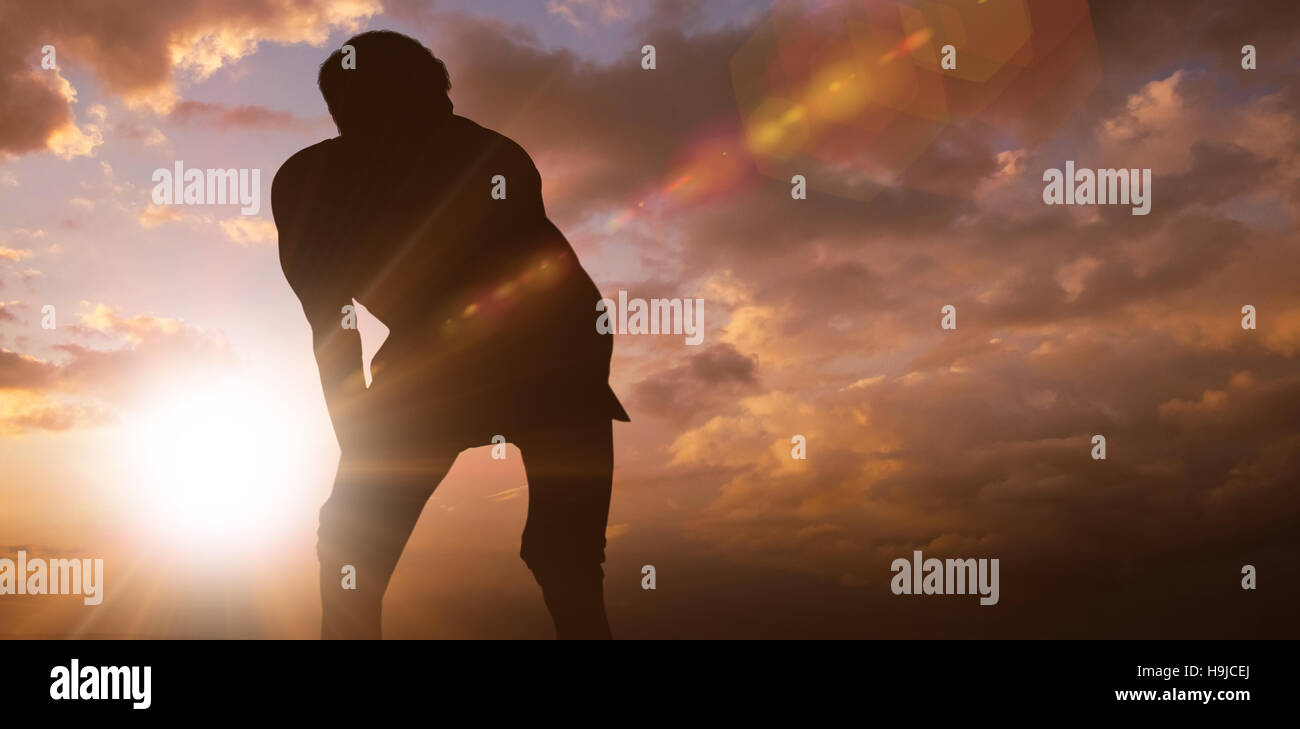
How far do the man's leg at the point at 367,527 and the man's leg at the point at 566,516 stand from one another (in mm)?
659

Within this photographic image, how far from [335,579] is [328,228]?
7.92ft

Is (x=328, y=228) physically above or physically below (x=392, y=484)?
above

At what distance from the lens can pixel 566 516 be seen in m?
6.02

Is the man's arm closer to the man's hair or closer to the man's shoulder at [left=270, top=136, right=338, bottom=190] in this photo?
the man's shoulder at [left=270, top=136, right=338, bottom=190]

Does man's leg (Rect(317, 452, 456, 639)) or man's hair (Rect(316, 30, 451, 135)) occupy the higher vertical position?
man's hair (Rect(316, 30, 451, 135))

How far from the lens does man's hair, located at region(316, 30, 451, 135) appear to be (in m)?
6.29

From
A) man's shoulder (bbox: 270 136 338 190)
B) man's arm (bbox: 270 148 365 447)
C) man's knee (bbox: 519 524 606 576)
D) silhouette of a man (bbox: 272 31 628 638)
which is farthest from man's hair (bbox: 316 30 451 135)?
man's knee (bbox: 519 524 606 576)

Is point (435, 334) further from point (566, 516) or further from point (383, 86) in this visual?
point (383, 86)

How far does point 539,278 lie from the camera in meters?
6.05

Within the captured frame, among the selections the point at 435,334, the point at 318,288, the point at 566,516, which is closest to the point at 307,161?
the point at 318,288

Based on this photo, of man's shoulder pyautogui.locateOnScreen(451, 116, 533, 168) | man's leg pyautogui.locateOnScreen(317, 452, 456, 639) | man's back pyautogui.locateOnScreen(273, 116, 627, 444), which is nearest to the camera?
man's leg pyautogui.locateOnScreen(317, 452, 456, 639)
